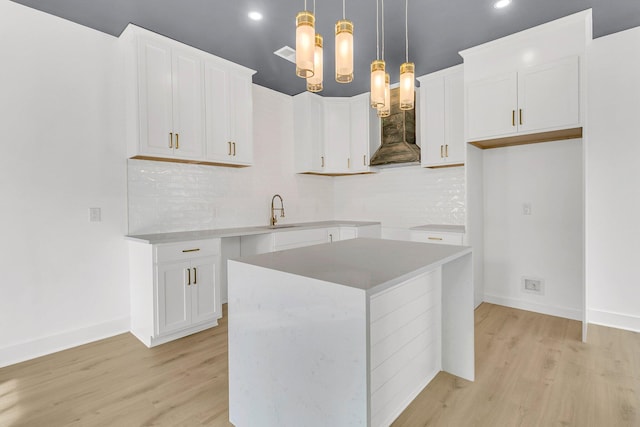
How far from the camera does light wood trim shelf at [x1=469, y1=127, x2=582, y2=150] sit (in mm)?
2756

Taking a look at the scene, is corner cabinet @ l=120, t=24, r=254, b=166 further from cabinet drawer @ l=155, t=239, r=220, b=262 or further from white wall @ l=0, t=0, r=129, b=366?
cabinet drawer @ l=155, t=239, r=220, b=262

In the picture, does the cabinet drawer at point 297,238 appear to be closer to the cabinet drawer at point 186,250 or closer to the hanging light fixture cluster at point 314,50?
the cabinet drawer at point 186,250

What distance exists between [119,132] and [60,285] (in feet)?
4.57

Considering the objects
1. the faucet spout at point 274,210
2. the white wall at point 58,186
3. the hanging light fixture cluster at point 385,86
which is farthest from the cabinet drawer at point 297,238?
the hanging light fixture cluster at point 385,86

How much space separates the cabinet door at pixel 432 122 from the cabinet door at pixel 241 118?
2012 mm

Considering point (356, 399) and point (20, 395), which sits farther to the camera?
point (20, 395)

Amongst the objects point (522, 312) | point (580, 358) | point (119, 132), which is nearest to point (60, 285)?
Answer: point (119, 132)

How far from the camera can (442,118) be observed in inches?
139

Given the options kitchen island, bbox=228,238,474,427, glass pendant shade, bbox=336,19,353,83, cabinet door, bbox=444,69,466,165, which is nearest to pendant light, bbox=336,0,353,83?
glass pendant shade, bbox=336,19,353,83

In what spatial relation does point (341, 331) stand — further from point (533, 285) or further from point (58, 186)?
point (533, 285)

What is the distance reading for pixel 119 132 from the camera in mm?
2834

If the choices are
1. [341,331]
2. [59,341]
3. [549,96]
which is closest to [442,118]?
[549,96]

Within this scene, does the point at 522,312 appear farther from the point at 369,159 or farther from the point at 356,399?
the point at 356,399

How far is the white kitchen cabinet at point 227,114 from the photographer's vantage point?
309 centimetres
